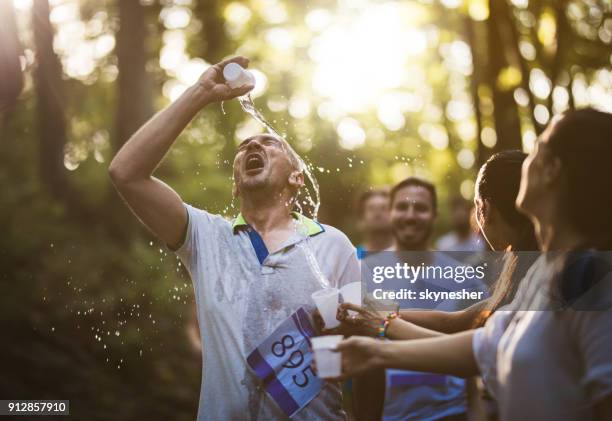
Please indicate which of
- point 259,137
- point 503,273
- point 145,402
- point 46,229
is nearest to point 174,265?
point 46,229

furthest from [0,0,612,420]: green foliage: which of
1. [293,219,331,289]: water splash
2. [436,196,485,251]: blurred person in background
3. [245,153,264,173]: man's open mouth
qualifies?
[293,219,331,289]: water splash

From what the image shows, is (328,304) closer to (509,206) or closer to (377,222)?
(509,206)

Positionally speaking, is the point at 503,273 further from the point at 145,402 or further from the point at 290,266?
the point at 145,402

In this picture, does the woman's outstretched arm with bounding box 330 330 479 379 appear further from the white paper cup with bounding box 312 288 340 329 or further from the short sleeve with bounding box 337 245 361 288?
the short sleeve with bounding box 337 245 361 288

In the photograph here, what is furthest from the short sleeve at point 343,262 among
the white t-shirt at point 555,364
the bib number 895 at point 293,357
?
the white t-shirt at point 555,364

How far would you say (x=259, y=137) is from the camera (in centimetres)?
332

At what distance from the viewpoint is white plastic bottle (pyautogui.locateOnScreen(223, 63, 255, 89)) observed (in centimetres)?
Result: 292

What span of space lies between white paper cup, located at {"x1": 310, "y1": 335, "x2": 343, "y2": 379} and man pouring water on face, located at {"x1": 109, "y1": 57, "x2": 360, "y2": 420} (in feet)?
1.61

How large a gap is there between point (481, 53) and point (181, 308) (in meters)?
4.70

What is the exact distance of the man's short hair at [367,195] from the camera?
6039 millimetres

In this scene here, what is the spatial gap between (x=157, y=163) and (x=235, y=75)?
460 millimetres

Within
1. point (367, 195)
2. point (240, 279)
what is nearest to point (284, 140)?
point (240, 279)

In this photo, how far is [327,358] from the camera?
2324 mm

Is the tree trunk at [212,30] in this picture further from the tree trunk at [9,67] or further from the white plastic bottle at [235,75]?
the white plastic bottle at [235,75]
